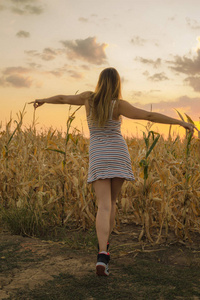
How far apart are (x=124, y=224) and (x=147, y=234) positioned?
2.64 feet

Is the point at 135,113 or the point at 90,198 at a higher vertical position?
the point at 135,113

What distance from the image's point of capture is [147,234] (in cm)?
452

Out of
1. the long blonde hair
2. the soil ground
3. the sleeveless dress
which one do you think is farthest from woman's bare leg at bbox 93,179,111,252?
the long blonde hair

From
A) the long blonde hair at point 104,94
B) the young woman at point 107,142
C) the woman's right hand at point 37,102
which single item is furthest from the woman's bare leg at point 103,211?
the woman's right hand at point 37,102

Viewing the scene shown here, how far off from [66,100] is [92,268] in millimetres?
1961

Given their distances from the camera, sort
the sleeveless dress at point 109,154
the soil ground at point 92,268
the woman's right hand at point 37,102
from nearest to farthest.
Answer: the soil ground at point 92,268
the sleeveless dress at point 109,154
the woman's right hand at point 37,102

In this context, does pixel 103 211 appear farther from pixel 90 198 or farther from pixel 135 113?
pixel 90 198

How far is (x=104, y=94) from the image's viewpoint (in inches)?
145

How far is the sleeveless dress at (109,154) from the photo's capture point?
3568mm

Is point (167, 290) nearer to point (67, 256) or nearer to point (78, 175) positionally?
point (67, 256)

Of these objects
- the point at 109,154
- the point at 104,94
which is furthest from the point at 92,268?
the point at 104,94

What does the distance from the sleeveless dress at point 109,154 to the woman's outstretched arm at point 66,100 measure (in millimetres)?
361

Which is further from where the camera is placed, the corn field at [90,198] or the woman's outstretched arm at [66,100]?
the corn field at [90,198]

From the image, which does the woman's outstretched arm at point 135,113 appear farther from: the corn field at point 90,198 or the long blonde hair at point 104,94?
the corn field at point 90,198
